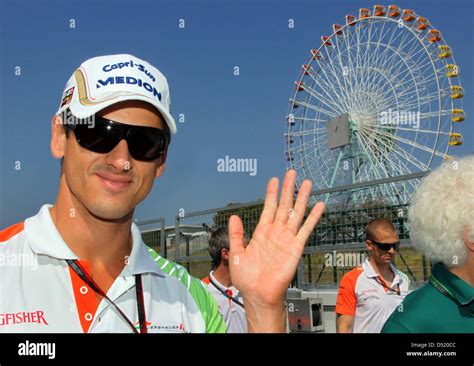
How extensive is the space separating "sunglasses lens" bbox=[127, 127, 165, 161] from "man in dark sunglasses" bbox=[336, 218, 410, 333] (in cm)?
331

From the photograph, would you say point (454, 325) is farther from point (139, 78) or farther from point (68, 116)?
point (68, 116)

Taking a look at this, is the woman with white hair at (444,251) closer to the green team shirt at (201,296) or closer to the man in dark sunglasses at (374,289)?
the green team shirt at (201,296)

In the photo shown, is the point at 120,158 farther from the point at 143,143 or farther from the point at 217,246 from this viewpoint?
the point at 217,246

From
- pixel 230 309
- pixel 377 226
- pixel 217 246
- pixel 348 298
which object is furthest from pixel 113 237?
pixel 377 226

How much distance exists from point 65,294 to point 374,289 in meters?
3.54

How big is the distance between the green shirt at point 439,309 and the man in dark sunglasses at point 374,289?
257 cm

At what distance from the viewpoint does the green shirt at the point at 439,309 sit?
6.52 feet

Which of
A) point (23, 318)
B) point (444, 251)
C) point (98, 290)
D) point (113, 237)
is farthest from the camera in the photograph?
point (444, 251)

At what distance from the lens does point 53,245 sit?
67.6 inches

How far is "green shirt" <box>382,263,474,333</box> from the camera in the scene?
6.52 ft

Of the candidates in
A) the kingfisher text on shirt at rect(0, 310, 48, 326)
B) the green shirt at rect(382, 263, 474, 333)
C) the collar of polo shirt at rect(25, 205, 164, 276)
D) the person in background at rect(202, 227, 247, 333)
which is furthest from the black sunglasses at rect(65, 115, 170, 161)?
the person in background at rect(202, 227, 247, 333)

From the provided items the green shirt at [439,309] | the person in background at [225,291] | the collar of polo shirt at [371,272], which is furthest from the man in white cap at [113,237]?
the collar of polo shirt at [371,272]
